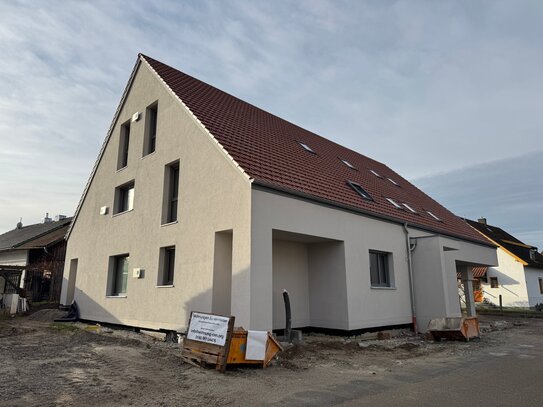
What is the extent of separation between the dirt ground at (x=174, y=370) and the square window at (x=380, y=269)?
1.98m

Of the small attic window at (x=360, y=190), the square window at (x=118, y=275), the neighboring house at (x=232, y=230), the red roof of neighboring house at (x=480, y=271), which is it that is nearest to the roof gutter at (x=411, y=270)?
the neighboring house at (x=232, y=230)

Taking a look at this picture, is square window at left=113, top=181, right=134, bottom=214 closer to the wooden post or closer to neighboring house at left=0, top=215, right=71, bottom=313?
the wooden post

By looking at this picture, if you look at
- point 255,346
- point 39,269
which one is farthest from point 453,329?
point 39,269

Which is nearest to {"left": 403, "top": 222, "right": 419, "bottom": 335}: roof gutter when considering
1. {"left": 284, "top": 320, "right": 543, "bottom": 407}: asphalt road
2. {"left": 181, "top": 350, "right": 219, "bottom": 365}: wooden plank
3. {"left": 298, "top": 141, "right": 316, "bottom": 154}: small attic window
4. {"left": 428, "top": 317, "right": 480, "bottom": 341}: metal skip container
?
{"left": 428, "top": 317, "right": 480, "bottom": 341}: metal skip container

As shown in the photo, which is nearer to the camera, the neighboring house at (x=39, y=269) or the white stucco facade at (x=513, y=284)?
the neighboring house at (x=39, y=269)

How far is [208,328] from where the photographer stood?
7621mm

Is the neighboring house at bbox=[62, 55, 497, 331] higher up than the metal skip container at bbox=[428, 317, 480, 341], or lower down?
higher up

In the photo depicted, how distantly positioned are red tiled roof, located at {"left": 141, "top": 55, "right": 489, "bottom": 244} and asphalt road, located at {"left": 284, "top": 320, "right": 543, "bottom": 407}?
4858 mm

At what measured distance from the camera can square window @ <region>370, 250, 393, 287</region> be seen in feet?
43.1

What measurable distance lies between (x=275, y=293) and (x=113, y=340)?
4.61m

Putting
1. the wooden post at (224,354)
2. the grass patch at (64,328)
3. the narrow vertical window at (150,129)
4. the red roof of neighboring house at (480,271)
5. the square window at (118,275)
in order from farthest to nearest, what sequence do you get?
the red roof of neighboring house at (480,271) → the narrow vertical window at (150,129) → the square window at (118,275) → the grass patch at (64,328) → the wooden post at (224,354)

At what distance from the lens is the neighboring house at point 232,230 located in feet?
32.4

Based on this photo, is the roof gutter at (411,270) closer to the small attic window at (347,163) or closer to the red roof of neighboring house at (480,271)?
the small attic window at (347,163)

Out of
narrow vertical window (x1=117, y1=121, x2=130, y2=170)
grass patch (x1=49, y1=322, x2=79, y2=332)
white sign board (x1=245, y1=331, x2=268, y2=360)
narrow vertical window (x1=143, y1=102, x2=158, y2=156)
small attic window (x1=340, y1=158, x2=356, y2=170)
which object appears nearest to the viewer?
white sign board (x1=245, y1=331, x2=268, y2=360)
